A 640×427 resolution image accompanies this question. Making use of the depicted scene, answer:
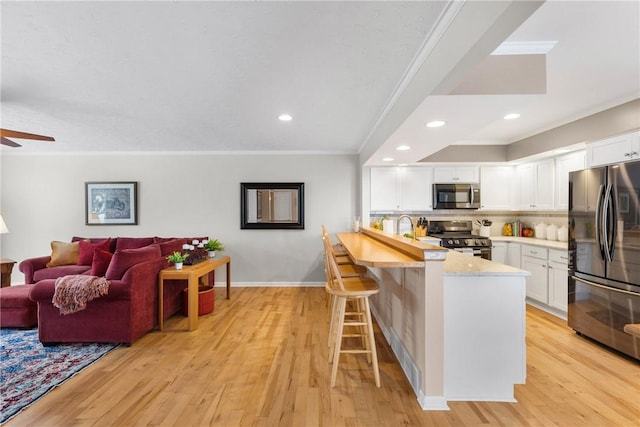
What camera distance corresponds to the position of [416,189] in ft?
16.2

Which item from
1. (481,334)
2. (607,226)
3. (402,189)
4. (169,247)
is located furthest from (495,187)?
(169,247)

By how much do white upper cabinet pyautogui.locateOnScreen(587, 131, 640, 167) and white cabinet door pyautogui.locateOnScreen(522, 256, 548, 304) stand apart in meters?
1.42

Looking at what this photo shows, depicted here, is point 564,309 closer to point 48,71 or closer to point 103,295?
point 103,295

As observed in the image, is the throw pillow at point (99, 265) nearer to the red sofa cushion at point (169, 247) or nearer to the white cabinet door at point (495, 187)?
the red sofa cushion at point (169, 247)

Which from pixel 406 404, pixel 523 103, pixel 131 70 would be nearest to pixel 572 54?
pixel 523 103

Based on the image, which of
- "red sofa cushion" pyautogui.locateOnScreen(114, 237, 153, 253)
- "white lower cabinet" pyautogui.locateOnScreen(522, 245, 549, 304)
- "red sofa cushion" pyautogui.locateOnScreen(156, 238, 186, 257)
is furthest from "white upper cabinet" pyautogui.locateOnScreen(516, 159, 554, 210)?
"red sofa cushion" pyautogui.locateOnScreen(114, 237, 153, 253)

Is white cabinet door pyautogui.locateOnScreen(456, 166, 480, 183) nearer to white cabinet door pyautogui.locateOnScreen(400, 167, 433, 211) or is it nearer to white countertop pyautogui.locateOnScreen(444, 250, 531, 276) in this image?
white cabinet door pyautogui.locateOnScreen(400, 167, 433, 211)

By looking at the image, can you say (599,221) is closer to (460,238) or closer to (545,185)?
(545,185)

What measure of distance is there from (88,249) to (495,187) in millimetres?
6605

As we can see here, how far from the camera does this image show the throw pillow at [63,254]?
14.2 feet

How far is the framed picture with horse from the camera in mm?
5164

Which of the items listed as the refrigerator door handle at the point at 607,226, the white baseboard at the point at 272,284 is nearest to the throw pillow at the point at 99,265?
the white baseboard at the point at 272,284

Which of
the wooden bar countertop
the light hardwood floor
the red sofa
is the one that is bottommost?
the light hardwood floor

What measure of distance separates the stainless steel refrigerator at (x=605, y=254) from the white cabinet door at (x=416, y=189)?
201cm
